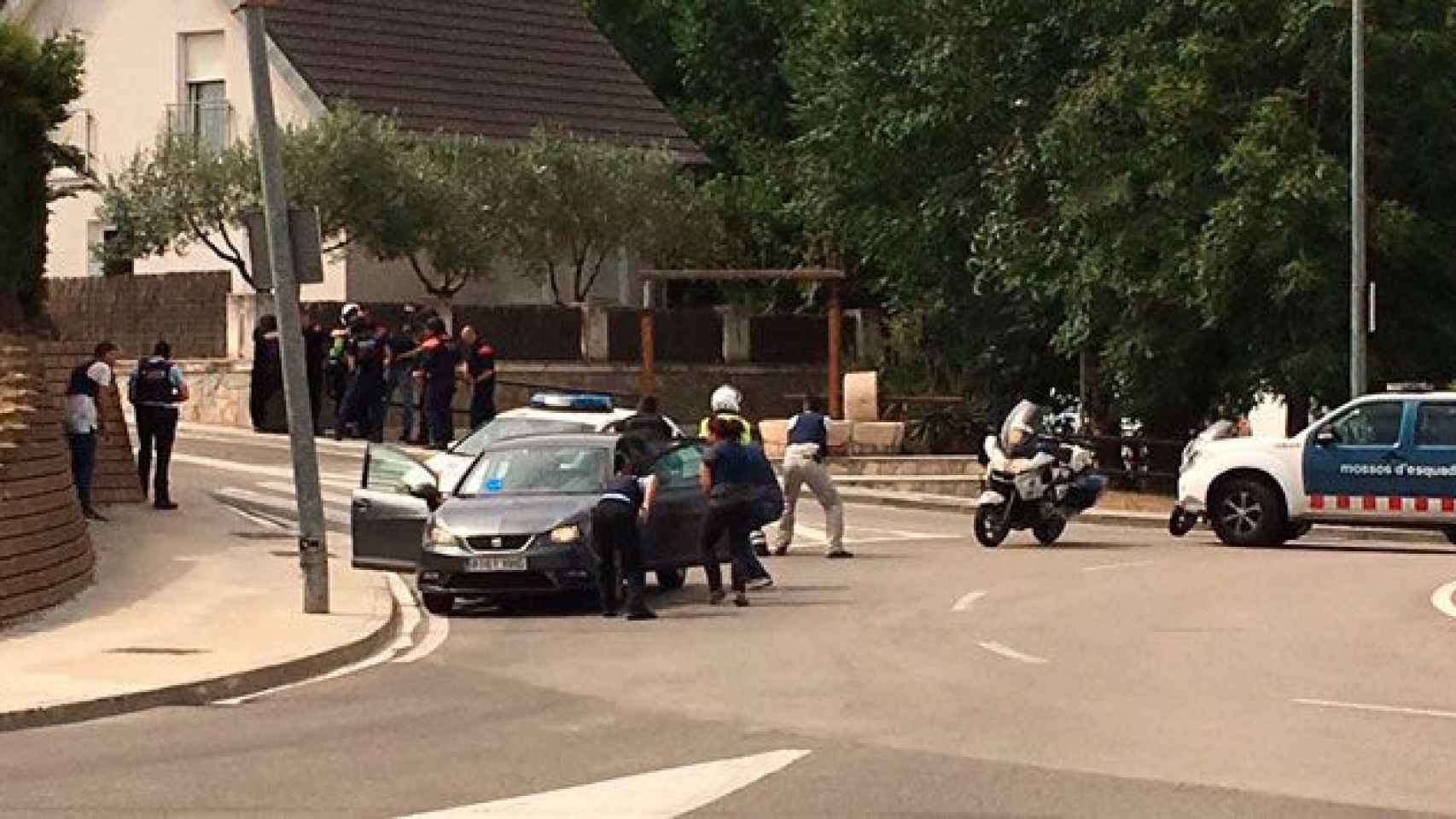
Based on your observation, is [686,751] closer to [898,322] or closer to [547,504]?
[547,504]

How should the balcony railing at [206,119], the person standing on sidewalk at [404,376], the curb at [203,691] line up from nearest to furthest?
the curb at [203,691] < the person standing on sidewalk at [404,376] < the balcony railing at [206,119]

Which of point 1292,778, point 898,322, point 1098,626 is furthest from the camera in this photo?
point 898,322

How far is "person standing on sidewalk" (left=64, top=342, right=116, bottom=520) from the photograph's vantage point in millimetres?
28953

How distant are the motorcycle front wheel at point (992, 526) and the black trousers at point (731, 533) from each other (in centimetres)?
772

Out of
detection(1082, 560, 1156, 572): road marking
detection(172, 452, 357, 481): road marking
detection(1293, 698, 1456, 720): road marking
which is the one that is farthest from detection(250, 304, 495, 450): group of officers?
detection(1293, 698, 1456, 720): road marking

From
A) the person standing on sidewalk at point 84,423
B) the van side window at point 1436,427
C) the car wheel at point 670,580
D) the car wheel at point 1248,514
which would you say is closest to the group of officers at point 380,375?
the person standing on sidewalk at point 84,423

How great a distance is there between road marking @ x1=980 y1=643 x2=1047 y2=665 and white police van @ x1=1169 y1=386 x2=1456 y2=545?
1358 cm

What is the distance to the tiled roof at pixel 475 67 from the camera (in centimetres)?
5434

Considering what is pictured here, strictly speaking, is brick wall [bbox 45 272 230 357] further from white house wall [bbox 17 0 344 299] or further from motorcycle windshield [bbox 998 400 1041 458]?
motorcycle windshield [bbox 998 400 1041 458]

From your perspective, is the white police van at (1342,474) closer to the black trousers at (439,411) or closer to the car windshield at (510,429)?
the car windshield at (510,429)

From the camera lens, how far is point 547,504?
2470 cm

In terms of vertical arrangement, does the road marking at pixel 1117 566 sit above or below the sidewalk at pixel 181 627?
below

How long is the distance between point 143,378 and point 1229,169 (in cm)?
1500

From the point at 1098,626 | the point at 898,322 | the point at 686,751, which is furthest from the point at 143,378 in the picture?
the point at 898,322
